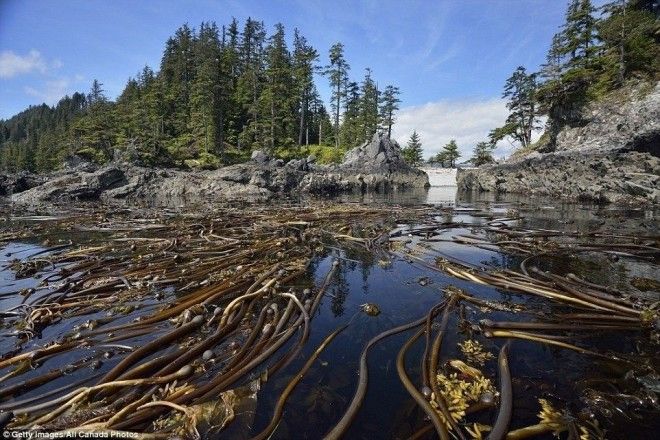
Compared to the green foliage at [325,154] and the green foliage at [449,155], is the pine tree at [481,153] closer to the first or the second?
the green foliage at [449,155]

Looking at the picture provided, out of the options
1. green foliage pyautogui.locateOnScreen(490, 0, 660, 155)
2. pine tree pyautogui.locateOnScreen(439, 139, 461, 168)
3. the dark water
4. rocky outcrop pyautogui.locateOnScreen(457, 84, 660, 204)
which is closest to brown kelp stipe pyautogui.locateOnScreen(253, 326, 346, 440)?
the dark water

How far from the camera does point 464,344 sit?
3.51 m

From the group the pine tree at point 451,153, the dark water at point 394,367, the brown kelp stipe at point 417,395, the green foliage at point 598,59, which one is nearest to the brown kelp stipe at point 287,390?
the dark water at point 394,367

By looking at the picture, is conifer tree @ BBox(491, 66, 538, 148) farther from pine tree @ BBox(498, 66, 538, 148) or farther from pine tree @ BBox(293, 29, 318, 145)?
pine tree @ BBox(293, 29, 318, 145)

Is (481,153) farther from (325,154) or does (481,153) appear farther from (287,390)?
(287,390)

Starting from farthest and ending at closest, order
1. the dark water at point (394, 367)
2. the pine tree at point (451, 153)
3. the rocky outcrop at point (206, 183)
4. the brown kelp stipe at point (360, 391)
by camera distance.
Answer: the pine tree at point (451, 153) < the rocky outcrop at point (206, 183) < the dark water at point (394, 367) < the brown kelp stipe at point (360, 391)

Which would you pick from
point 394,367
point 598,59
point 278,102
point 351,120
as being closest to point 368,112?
point 351,120

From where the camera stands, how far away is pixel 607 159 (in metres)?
20.9

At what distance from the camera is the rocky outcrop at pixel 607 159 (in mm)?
19094

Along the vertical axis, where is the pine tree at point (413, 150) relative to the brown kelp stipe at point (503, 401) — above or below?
above

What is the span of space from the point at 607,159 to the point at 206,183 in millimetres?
34389

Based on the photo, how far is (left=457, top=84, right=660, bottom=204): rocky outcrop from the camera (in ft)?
62.6

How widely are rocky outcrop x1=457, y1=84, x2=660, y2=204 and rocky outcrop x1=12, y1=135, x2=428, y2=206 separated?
61.1 ft

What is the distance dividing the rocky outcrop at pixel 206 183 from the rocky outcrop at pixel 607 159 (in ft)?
61.1
